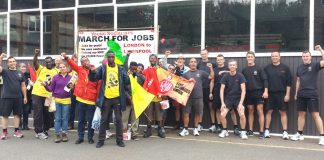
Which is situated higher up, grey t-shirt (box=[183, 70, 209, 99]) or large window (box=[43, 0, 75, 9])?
large window (box=[43, 0, 75, 9])

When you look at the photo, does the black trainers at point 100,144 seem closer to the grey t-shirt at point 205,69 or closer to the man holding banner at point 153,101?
the man holding banner at point 153,101

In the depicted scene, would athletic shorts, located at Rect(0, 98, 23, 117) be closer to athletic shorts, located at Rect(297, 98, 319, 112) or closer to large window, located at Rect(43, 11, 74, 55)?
large window, located at Rect(43, 11, 74, 55)

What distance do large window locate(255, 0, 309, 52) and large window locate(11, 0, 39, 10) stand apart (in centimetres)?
736

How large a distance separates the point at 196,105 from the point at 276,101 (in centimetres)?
192

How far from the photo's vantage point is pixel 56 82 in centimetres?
931

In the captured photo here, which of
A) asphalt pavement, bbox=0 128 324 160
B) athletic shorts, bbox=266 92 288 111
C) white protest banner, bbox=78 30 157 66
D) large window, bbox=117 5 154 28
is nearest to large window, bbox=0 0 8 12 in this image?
white protest banner, bbox=78 30 157 66

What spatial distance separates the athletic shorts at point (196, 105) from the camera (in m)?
10.2

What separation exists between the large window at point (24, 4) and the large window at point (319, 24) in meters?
8.71

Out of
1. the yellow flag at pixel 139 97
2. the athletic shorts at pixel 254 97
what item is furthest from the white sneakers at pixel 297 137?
the yellow flag at pixel 139 97

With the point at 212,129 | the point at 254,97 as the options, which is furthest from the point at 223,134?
the point at 254,97

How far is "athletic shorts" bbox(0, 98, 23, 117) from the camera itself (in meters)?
9.78

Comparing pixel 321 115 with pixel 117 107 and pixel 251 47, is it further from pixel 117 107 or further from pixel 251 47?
pixel 117 107

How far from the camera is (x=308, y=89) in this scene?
934 cm

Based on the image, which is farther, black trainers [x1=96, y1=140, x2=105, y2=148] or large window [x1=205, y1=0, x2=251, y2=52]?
large window [x1=205, y1=0, x2=251, y2=52]
